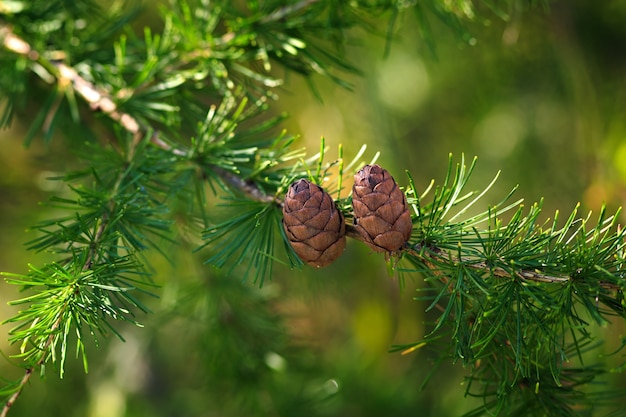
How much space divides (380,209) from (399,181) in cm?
90

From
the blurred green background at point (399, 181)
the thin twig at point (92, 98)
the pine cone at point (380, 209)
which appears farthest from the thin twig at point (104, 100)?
the blurred green background at point (399, 181)

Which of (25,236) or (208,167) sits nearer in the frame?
(208,167)

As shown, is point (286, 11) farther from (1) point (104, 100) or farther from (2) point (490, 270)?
(2) point (490, 270)

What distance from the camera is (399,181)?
54.6 inches

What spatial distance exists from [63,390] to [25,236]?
31 cm

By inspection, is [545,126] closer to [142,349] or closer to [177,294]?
[177,294]

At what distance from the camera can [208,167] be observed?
2.14 feet

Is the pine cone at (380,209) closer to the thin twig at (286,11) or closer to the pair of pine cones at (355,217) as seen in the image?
the pair of pine cones at (355,217)

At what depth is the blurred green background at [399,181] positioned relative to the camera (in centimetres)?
106

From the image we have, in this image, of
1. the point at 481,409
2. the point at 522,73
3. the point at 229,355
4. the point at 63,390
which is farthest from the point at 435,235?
Answer: the point at 63,390

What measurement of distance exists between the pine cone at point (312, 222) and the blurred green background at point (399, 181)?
409mm

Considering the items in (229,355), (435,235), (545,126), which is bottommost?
(229,355)

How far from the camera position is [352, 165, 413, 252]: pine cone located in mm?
503

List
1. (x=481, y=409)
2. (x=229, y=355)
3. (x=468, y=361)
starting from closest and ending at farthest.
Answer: (x=468, y=361) < (x=481, y=409) < (x=229, y=355)
